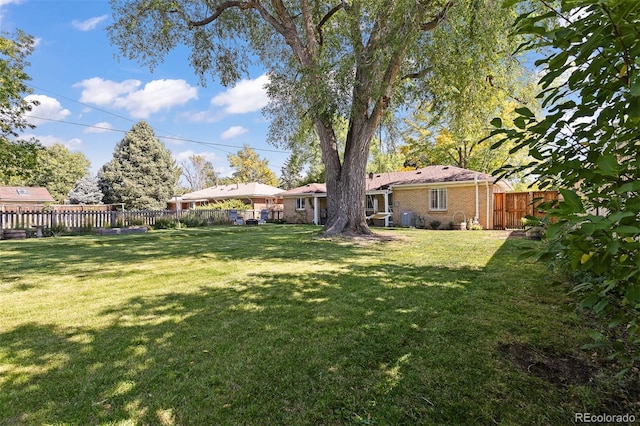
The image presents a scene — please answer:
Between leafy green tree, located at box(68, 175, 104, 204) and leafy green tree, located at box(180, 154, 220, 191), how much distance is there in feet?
62.2

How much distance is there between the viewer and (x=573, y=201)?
1.05 m

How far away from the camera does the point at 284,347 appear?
294 centimetres

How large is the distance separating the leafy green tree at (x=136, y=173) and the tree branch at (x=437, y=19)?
29.8 m

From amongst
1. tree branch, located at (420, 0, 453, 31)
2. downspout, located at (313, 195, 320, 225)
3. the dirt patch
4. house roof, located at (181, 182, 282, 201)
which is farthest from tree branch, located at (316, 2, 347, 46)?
house roof, located at (181, 182, 282, 201)

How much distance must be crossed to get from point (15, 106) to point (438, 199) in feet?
66.2

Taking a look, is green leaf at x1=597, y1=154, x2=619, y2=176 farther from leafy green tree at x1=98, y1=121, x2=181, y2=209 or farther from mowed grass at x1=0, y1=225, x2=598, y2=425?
leafy green tree at x1=98, y1=121, x2=181, y2=209

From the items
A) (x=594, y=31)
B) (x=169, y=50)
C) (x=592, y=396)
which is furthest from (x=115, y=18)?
(x=592, y=396)

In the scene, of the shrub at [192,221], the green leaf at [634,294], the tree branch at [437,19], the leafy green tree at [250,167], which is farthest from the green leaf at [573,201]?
the leafy green tree at [250,167]

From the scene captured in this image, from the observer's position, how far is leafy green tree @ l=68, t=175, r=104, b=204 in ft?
104

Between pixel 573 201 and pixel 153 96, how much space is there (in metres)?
33.7

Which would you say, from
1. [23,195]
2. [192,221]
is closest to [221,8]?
[192,221]

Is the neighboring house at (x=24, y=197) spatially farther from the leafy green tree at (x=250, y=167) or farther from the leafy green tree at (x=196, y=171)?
the leafy green tree at (x=250, y=167)

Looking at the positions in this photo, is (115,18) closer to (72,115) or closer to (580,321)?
(580,321)

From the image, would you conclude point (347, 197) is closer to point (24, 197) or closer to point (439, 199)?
point (439, 199)
